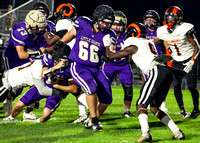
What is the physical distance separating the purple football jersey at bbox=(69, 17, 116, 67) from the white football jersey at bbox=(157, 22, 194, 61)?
6.43ft

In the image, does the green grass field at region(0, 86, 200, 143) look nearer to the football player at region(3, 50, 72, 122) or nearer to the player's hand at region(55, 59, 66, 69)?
the football player at region(3, 50, 72, 122)

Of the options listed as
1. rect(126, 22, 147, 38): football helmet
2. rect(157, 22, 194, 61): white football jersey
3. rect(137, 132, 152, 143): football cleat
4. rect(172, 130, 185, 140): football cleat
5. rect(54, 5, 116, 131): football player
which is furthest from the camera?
rect(157, 22, 194, 61): white football jersey

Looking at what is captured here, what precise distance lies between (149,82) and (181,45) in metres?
2.52

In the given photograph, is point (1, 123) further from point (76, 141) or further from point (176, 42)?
point (176, 42)

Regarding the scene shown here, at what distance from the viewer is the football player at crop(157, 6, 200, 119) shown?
24.3 feet

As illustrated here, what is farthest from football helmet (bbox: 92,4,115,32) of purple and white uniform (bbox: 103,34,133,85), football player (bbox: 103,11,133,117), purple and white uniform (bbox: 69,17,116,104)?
purple and white uniform (bbox: 103,34,133,85)

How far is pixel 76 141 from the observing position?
500 cm

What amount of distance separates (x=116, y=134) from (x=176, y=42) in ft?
8.63

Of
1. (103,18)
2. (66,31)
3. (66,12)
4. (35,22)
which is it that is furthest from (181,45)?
(35,22)

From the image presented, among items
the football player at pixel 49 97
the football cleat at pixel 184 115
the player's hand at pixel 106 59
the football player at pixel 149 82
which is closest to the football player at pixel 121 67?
the football cleat at pixel 184 115

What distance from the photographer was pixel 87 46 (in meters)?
5.95

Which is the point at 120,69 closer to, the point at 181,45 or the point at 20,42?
the point at 181,45

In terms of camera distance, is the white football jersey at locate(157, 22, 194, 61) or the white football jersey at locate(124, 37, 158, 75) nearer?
the white football jersey at locate(124, 37, 158, 75)

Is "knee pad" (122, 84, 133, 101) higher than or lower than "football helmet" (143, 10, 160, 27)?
lower
